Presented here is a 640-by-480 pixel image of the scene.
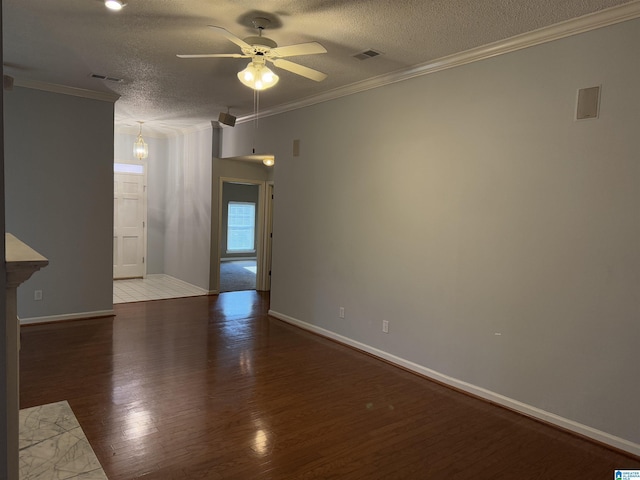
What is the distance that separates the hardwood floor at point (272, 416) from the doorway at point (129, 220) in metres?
3.48

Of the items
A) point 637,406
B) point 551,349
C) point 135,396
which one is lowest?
point 135,396

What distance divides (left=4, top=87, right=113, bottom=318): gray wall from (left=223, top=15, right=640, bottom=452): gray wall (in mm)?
2993

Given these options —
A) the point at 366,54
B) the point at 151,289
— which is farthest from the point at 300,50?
the point at 151,289

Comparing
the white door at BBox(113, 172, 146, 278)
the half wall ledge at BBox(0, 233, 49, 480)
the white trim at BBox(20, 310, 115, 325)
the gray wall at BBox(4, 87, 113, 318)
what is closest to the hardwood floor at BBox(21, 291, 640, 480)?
the white trim at BBox(20, 310, 115, 325)

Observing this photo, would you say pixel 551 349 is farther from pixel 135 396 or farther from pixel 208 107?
pixel 208 107

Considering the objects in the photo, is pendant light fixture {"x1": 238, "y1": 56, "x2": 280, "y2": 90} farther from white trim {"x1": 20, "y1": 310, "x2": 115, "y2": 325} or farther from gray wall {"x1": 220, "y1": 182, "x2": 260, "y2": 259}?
gray wall {"x1": 220, "y1": 182, "x2": 260, "y2": 259}

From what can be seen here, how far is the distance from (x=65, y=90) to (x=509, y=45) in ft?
16.4

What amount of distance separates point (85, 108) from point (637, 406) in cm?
632

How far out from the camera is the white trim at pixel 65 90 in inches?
193

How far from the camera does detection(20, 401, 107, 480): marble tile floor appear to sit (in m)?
2.35

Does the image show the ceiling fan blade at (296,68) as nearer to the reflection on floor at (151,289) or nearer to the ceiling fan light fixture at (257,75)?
the ceiling fan light fixture at (257,75)

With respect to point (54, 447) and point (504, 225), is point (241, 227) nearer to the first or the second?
point (504, 225)

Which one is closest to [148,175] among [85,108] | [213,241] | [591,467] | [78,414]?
[213,241]

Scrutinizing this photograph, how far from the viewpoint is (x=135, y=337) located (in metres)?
4.83
